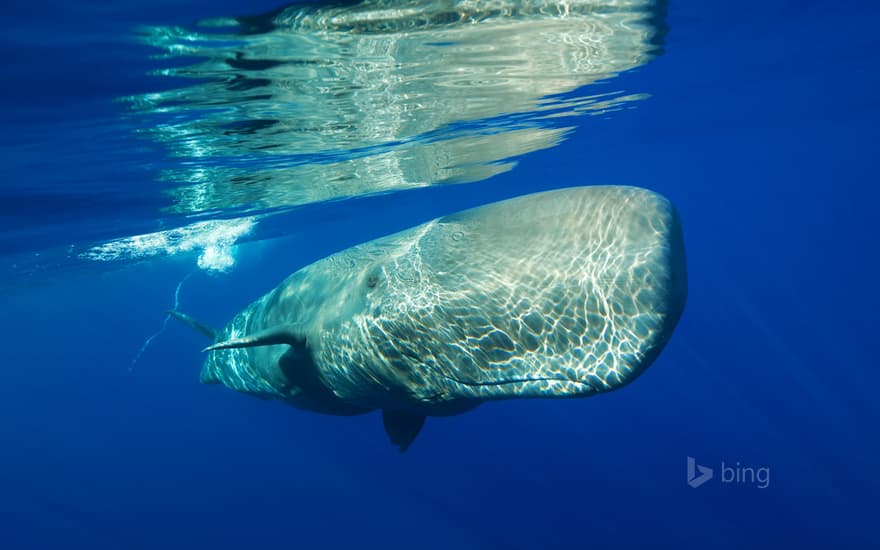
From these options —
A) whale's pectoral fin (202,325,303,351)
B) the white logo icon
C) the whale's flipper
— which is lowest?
the white logo icon

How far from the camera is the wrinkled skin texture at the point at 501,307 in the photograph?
128 inches

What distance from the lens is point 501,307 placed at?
373cm

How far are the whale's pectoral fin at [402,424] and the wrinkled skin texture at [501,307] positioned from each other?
0.87ft

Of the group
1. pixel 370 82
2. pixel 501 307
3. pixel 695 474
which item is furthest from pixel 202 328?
pixel 695 474

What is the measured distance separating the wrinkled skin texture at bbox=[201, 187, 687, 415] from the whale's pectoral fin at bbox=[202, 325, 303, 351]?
6 cm

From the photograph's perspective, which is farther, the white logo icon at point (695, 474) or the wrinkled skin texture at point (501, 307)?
the white logo icon at point (695, 474)

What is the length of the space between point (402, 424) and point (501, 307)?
224 cm

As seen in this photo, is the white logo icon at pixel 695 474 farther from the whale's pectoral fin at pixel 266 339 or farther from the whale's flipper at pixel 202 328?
the whale's pectoral fin at pixel 266 339

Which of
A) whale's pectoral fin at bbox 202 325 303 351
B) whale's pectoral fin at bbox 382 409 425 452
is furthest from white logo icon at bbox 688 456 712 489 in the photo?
whale's pectoral fin at bbox 202 325 303 351

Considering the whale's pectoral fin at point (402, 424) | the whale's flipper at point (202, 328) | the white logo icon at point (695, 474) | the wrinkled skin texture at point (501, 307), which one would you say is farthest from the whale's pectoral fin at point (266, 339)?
the white logo icon at point (695, 474)

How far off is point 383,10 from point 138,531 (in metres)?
29.6

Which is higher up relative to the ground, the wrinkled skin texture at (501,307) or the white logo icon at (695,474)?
the wrinkled skin texture at (501,307)

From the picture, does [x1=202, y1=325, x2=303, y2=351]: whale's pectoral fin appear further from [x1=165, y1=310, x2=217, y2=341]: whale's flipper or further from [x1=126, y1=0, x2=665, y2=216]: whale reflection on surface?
[x1=126, y1=0, x2=665, y2=216]: whale reflection on surface

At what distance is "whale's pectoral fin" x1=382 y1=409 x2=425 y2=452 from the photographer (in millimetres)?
5379
